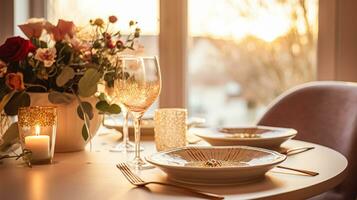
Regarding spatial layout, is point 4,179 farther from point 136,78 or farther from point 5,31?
point 5,31

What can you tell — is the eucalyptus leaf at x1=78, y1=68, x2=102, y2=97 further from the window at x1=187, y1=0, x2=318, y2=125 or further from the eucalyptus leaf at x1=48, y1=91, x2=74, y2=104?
the window at x1=187, y1=0, x2=318, y2=125

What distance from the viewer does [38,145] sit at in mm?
1299

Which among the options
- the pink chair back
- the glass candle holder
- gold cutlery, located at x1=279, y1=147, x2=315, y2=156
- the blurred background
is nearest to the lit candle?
the glass candle holder

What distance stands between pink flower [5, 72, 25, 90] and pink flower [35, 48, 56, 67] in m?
0.06

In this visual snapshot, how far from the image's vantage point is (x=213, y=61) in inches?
108

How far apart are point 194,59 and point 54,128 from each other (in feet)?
4.88

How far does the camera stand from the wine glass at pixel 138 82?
3.90 ft

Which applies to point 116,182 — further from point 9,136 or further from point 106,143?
point 106,143

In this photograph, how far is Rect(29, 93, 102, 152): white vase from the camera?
1429 mm

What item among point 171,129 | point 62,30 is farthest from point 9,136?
point 171,129

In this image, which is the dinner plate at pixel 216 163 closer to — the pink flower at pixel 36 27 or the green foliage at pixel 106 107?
the green foliage at pixel 106 107

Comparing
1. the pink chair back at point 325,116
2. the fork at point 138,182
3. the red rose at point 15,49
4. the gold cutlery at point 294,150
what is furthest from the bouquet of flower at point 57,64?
the pink chair back at point 325,116

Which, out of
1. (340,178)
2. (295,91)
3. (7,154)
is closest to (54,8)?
(295,91)

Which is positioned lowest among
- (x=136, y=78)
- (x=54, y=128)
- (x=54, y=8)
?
(x=54, y=128)
